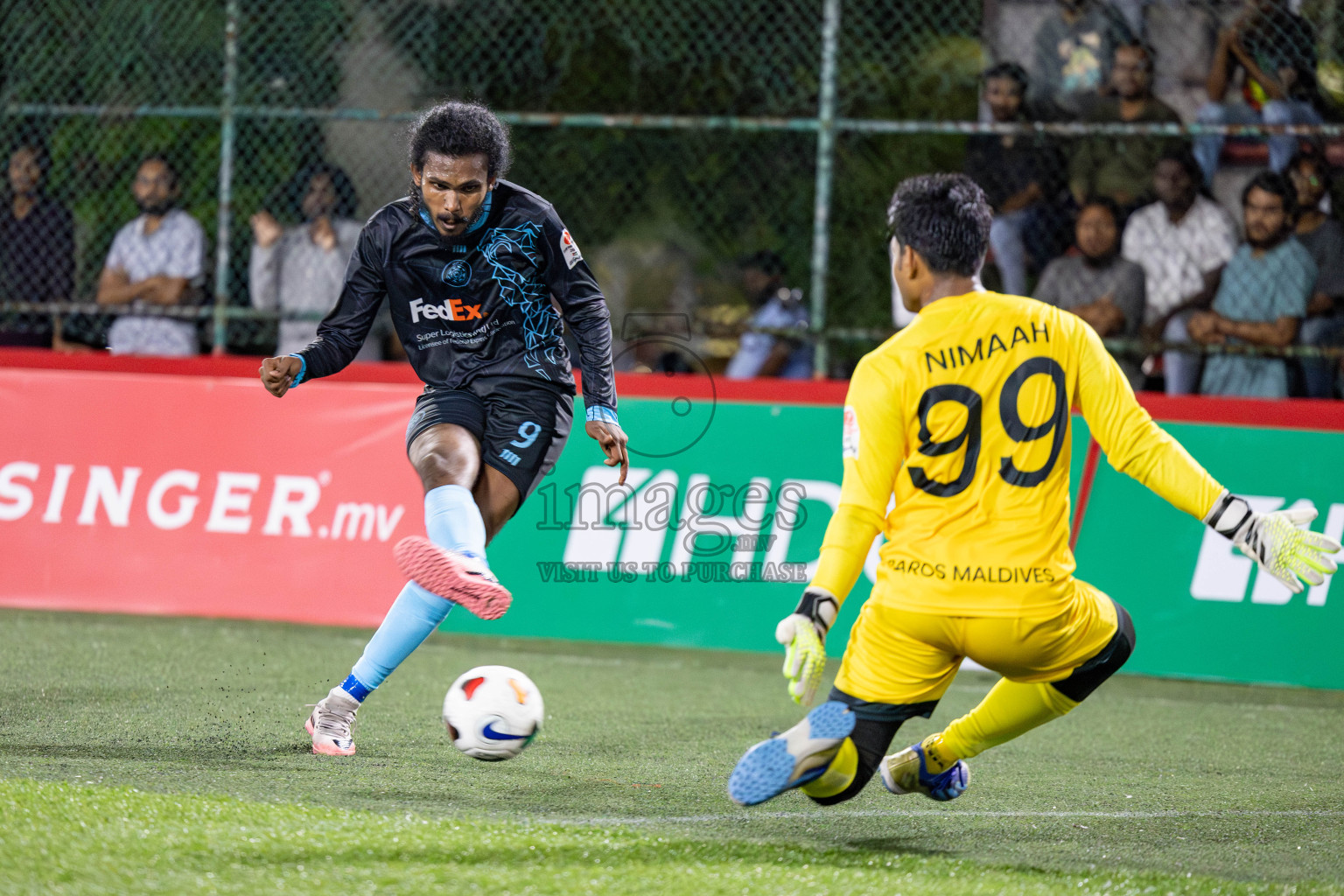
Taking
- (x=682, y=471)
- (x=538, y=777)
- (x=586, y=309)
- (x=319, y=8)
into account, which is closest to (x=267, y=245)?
(x=319, y=8)

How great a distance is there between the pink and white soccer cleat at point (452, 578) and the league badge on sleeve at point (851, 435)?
1.18 m

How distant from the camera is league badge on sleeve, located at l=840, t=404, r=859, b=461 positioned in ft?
12.0

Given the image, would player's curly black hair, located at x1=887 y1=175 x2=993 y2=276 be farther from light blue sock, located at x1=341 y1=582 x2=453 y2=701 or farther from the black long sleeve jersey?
light blue sock, located at x1=341 y1=582 x2=453 y2=701

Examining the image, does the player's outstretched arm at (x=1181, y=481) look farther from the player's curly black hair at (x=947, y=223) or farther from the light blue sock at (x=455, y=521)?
the light blue sock at (x=455, y=521)

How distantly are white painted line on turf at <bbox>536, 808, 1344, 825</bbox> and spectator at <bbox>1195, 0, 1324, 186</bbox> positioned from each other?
4880mm

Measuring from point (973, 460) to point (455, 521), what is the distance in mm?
1716

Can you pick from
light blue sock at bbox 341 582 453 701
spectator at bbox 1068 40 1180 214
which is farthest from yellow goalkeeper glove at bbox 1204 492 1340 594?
spectator at bbox 1068 40 1180 214

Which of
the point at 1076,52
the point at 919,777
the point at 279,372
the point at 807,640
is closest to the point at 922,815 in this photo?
the point at 919,777

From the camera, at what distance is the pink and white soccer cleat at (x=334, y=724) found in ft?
15.8

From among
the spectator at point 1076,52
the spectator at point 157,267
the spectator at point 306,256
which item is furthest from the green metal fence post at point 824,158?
the spectator at point 157,267

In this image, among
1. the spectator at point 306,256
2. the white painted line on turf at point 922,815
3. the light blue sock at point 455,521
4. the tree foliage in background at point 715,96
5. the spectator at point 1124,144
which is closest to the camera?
the white painted line on turf at point 922,815

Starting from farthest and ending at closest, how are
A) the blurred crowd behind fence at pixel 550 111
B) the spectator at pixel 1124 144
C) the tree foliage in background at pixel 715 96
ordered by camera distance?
the tree foliage in background at pixel 715 96, the blurred crowd behind fence at pixel 550 111, the spectator at pixel 1124 144

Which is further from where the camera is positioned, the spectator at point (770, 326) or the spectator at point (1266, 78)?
the spectator at point (770, 326)

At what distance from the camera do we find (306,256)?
9.39 m
